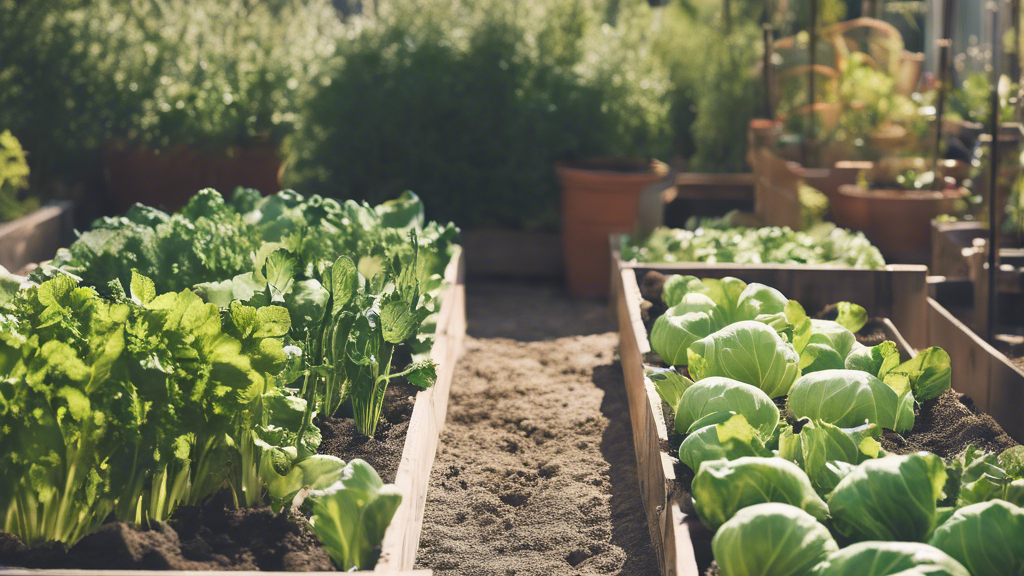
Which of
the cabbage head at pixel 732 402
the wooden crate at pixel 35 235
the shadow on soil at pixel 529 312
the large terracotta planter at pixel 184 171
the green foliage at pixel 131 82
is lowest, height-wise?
the shadow on soil at pixel 529 312

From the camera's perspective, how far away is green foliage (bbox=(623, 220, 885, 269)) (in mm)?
3855

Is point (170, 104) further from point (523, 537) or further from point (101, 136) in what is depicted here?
point (523, 537)

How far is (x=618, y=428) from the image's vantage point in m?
3.24

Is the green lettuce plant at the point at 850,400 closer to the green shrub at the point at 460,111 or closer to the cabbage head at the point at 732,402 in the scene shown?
the cabbage head at the point at 732,402

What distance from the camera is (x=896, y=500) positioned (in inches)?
66.8

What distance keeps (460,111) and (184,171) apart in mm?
→ 1685

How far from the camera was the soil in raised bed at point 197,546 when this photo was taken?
170 cm

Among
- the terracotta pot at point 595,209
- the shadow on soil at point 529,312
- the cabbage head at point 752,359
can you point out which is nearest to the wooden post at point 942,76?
the terracotta pot at point 595,209

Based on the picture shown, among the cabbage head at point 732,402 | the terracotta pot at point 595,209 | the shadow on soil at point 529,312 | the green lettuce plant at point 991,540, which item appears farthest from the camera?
the terracotta pot at point 595,209

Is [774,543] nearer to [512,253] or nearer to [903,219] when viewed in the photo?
[903,219]

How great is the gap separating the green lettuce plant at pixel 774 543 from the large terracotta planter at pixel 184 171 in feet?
14.6

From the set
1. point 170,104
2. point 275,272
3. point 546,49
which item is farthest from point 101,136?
point 275,272

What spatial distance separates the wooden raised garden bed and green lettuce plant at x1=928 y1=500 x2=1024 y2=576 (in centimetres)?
46

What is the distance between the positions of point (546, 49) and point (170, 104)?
88.9 inches
